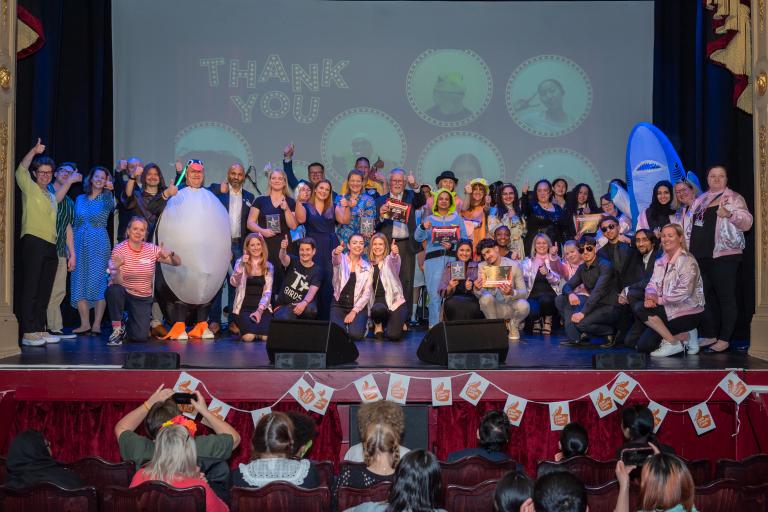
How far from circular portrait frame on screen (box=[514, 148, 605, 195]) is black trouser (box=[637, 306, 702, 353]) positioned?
400 centimetres

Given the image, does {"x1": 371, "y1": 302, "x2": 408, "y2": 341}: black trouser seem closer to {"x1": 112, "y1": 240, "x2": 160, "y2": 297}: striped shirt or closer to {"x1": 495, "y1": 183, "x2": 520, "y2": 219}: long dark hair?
{"x1": 495, "y1": 183, "x2": 520, "y2": 219}: long dark hair

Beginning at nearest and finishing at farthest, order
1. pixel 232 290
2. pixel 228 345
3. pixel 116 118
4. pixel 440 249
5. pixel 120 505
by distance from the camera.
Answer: pixel 120 505, pixel 228 345, pixel 440 249, pixel 232 290, pixel 116 118

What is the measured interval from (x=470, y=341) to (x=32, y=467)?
299 cm

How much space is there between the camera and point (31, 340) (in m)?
6.89

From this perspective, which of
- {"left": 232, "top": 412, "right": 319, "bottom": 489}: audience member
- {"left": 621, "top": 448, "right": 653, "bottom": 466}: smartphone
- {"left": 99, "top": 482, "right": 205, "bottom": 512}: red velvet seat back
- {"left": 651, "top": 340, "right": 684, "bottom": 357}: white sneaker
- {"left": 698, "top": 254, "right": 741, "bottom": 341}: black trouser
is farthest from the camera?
{"left": 698, "top": 254, "right": 741, "bottom": 341}: black trouser

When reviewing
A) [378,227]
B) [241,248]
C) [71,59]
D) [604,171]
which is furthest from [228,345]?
[604,171]

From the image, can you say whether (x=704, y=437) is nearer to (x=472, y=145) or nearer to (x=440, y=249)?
(x=440, y=249)

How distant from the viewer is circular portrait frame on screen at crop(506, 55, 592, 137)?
10594mm

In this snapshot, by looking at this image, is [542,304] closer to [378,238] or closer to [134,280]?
[378,238]

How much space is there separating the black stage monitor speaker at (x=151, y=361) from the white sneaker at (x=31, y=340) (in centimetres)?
161

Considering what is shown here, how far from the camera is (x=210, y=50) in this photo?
10344mm

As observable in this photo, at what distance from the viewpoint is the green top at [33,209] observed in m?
6.88

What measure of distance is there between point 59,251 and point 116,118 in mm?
3019

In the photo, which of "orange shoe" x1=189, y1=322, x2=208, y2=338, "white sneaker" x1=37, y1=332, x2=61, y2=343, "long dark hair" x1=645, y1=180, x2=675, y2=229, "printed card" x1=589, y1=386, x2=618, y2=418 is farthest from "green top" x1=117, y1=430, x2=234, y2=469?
"long dark hair" x1=645, y1=180, x2=675, y2=229
